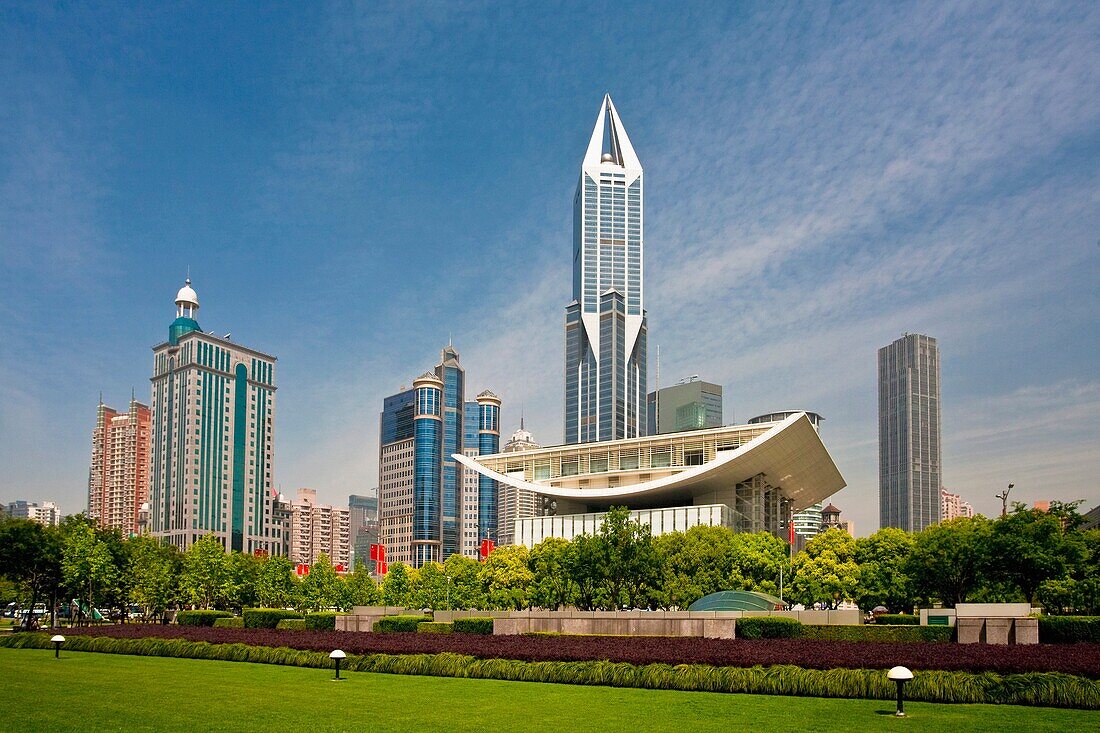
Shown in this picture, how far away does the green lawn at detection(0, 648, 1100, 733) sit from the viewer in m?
13.5

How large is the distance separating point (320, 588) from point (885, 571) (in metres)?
33.9

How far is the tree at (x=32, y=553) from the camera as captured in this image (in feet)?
153

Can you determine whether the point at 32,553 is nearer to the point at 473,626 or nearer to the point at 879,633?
the point at 473,626

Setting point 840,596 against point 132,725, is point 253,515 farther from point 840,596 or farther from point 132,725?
point 132,725

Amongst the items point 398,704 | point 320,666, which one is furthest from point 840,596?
point 398,704

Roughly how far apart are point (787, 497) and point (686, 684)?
226 ft

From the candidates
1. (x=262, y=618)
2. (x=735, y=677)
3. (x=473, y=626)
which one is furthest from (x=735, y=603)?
(x=262, y=618)

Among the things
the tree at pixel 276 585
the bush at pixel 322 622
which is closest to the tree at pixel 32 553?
the tree at pixel 276 585

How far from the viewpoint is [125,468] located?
163 metres

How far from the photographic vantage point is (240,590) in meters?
54.9

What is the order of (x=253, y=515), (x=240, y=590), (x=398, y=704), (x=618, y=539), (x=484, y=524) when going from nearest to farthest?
(x=398, y=704) < (x=618, y=539) < (x=240, y=590) < (x=253, y=515) < (x=484, y=524)

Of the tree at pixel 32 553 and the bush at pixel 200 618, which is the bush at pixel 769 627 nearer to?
the bush at pixel 200 618

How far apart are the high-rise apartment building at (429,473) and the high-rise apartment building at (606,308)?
2119 cm

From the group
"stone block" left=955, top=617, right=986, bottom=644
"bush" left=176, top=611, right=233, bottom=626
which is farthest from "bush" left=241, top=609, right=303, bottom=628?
"stone block" left=955, top=617, right=986, bottom=644
